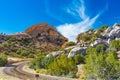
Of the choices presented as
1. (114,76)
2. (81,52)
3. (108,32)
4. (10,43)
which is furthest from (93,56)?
(10,43)

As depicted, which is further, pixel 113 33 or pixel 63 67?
pixel 113 33

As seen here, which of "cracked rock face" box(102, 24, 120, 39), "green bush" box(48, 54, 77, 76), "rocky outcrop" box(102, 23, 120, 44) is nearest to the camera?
"green bush" box(48, 54, 77, 76)

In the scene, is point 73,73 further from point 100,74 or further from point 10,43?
point 10,43

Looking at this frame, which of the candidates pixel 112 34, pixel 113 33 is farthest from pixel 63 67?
pixel 113 33

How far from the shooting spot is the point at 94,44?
11138cm

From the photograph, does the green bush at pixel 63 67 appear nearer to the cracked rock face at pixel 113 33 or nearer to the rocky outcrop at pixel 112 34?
the rocky outcrop at pixel 112 34

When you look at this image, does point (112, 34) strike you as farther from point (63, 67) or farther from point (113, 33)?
point (63, 67)

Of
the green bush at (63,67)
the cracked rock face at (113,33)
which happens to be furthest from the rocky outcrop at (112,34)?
the green bush at (63,67)

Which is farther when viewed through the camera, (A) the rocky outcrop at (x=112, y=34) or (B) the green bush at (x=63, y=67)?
(A) the rocky outcrop at (x=112, y=34)

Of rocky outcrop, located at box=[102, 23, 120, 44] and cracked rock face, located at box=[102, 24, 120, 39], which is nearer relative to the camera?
rocky outcrop, located at box=[102, 23, 120, 44]

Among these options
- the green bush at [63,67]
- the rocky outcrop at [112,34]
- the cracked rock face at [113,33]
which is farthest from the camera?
the cracked rock face at [113,33]

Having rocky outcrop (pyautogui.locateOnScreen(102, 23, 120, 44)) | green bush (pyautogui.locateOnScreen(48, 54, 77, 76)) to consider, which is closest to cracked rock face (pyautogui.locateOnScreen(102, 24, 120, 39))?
rocky outcrop (pyautogui.locateOnScreen(102, 23, 120, 44))

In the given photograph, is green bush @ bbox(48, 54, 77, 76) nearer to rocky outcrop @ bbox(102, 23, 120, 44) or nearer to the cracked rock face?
rocky outcrop @ bbox(102, 23, 120, 44)

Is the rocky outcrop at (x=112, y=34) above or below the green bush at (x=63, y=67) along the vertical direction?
above
